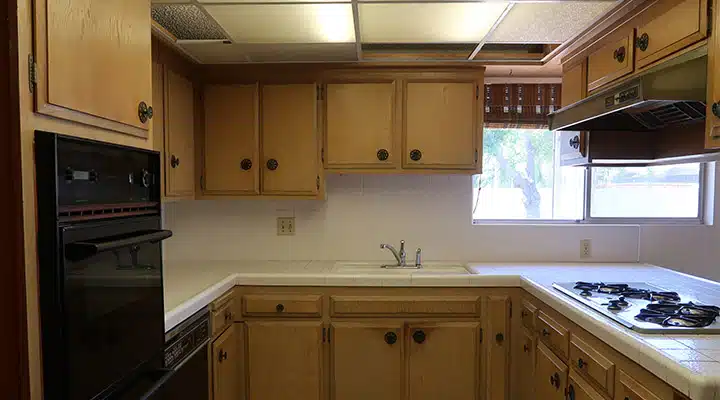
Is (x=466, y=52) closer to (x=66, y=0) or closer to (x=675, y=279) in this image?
(x=675, y=279)

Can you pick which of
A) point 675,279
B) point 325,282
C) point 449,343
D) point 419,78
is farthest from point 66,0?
point 675,279

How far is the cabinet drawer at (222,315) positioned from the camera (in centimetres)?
200

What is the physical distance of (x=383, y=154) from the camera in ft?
8.27

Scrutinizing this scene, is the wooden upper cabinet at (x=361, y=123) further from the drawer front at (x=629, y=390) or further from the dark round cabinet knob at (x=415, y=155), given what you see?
the drawer front at (x=629, y=390)

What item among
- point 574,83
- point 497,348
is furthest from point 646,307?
point 574,83

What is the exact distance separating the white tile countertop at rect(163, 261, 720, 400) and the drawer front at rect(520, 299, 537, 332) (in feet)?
0.27

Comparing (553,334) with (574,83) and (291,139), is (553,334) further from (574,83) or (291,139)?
(291,139)

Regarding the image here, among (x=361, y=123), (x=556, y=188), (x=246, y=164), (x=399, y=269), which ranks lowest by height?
(x=399, y=269)

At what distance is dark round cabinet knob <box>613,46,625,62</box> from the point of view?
6.08ft

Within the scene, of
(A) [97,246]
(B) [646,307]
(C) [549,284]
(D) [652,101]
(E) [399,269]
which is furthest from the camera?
(E) [399,269]

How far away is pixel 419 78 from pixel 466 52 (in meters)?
0.29

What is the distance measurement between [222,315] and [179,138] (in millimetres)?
957

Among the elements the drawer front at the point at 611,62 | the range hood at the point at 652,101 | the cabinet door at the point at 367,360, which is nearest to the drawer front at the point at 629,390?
the range hood at the point at 652,101

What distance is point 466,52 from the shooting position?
2426 mm
